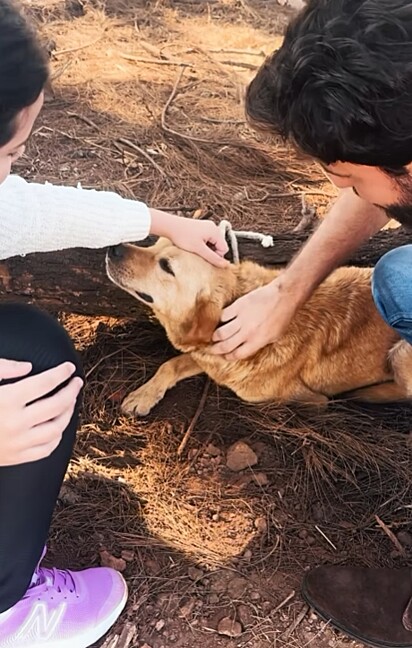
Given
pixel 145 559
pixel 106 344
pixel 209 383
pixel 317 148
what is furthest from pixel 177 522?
pixel 317 148

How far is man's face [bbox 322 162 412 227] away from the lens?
205 cm

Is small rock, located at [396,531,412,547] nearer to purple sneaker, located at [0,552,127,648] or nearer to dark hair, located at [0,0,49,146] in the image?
purple sneaker, located at [0,552,127,648]

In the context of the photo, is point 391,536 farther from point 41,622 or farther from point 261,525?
point 41,622

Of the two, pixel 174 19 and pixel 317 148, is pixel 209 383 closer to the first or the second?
pixel 317 148

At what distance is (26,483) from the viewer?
84.3 inches

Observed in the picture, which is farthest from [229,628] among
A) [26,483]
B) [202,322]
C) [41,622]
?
[202,322]

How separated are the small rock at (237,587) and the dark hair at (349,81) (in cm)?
153

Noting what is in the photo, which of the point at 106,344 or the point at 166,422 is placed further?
the point at 106,344

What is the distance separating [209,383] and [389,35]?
2.07 m

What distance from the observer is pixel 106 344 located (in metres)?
3.59

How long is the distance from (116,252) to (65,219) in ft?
1.79

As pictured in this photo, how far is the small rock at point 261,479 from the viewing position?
2.99 meters

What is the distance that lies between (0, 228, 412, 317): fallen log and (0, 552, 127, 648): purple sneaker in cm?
131

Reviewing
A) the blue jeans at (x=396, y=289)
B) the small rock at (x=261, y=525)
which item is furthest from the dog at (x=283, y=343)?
the small rock at (x=261, y=525)
